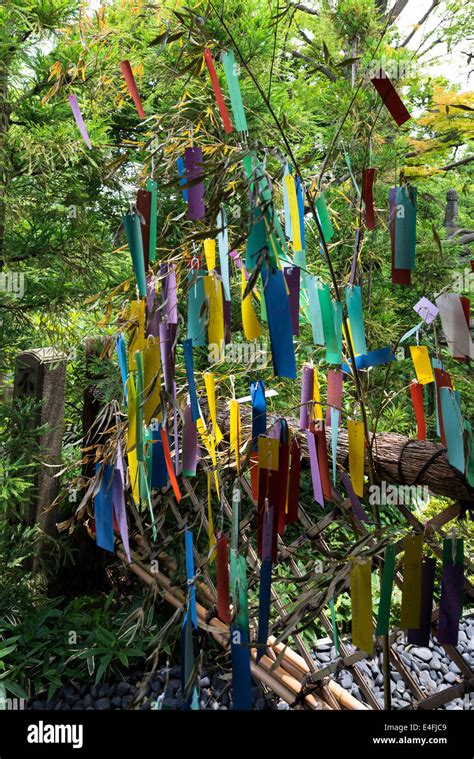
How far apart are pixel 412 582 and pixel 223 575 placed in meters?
0.25

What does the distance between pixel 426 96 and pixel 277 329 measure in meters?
4.71

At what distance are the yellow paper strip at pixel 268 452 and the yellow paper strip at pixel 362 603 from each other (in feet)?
0.51

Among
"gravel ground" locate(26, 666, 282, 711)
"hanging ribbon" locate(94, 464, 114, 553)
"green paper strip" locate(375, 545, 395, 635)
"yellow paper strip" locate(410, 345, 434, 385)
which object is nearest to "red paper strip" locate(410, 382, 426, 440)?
"yellow paper strip" locate(410, 345, 434, 385)

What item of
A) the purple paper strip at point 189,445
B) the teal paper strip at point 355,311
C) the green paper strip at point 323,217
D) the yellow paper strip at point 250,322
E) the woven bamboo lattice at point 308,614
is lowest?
the woven bamboo lattice at point 308,614

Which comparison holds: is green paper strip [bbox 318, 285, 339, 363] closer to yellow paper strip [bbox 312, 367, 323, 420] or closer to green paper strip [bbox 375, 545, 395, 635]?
yellow paper strip [bbox 312, 367, 323, 420]

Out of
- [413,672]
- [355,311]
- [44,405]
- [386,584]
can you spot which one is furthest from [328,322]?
[413,672]

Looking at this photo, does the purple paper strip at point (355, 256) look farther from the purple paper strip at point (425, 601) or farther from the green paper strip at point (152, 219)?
the purple paper strip at point (425, 601)

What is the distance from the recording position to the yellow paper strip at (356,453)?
893mm

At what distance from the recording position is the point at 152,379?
A: 0.82m

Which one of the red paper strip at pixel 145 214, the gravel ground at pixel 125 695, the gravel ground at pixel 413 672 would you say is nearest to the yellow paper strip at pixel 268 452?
the red paper strip at pixel 145 214

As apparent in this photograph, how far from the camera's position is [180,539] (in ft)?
6.86

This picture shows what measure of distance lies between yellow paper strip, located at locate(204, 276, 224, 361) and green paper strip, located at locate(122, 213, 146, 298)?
0.10 m
